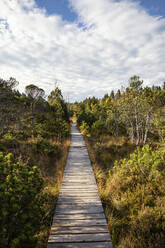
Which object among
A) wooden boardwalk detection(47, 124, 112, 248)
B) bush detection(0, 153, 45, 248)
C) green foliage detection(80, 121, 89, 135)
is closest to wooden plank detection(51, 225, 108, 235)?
wooden boardwalk detection(47, 124, 112, 248)

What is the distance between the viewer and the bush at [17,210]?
1473mm

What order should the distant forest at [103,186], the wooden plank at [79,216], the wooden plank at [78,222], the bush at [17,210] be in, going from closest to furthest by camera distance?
the bush at [17,210], the distant forest at [103,186], the wooden plank at [78,222], the wooden plank at [79,216]

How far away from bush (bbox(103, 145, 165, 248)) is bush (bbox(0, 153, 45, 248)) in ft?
5.44

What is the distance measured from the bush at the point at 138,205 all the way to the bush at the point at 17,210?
1658 mm

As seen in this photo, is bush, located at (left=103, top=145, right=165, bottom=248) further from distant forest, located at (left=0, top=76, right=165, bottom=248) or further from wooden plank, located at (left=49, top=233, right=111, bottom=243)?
wooden plank, located at (left=49, top=233, right=111, bottom=243)

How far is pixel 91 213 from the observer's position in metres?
2.76

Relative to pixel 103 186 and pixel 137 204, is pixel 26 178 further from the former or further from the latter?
pixel 137 204

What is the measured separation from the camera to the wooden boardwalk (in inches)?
83.6

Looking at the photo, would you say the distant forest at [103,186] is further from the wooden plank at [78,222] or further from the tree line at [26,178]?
the wooden plank at [78,222]

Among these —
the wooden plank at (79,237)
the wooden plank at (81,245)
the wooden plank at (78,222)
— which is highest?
the wooden plank at (78,222)

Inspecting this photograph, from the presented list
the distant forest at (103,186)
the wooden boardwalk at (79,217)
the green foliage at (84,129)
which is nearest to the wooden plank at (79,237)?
the wooden boardwalk at (79,217)

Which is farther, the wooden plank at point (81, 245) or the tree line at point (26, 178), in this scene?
the wooden plank at point (81, 245)

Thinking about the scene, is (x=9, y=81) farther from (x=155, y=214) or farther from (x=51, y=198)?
(x=155, y=214)

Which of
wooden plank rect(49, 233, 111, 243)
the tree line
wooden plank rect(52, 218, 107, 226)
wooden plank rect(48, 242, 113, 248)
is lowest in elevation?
wooden plank rect(48, 242, 113, 248)
